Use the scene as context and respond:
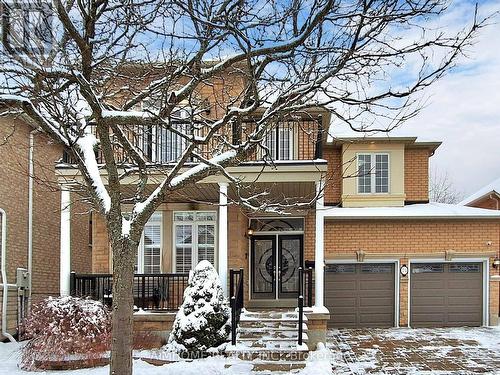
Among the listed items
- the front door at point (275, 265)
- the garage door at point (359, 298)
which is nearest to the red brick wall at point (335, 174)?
the garage door at point (359, 298)

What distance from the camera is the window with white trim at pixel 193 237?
625 inches

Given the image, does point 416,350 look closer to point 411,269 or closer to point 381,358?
point 381,358

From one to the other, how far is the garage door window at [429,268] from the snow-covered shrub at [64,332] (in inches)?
372

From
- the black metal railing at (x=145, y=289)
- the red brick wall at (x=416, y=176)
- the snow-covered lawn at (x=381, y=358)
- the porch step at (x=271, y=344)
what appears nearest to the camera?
the snow-covered lawn at (x=381, y=358)

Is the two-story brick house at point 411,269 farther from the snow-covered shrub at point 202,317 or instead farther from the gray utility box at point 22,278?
the gray utility box at point 22,278

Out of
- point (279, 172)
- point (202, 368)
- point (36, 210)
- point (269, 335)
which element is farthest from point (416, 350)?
point (36, 210)

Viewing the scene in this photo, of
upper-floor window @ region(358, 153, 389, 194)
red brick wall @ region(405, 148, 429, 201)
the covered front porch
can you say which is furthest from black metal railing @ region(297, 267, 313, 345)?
red brick wall @ region(405, 148, 429, 201)

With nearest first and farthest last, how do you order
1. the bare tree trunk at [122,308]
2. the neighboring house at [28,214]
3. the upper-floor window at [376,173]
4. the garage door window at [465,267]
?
the bare tree trunk at [122,308] < the neighboring house at [28,214] < the garage door window at [465,267] < the upper-floor window at [376,173]

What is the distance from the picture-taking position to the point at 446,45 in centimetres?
775

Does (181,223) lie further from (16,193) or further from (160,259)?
(16,193)

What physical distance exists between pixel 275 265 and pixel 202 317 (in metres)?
4.73

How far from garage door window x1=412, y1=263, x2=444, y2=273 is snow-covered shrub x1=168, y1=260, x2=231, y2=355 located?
721 centimetres

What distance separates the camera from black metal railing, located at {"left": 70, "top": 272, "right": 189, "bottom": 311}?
545 inches

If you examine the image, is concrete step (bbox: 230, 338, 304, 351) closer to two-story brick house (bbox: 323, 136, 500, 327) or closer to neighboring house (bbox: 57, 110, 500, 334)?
neighboring house (bbox: 57, 110, 500, 334)
